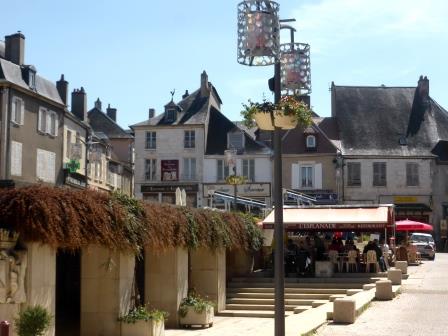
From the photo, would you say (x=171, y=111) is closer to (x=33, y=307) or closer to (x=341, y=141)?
(x=341, y=141)

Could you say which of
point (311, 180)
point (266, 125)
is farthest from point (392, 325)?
point (311, 180)

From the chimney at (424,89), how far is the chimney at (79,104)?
943 inches

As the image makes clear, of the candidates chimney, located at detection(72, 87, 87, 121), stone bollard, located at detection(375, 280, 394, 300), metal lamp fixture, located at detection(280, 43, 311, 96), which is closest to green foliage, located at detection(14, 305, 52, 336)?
metal lamp fixture, located at detection(280, 43, 311, 96)

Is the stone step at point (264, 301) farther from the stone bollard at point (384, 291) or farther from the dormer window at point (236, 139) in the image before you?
the dormer window at point (236, 139)

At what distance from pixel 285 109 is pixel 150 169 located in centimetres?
3934

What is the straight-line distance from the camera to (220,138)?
49625 mm

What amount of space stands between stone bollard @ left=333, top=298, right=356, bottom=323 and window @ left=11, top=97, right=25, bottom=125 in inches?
960

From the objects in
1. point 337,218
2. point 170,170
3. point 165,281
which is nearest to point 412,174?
point 170,170

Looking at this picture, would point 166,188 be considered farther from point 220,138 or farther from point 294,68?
point 294,68

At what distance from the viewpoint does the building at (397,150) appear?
49250 mm

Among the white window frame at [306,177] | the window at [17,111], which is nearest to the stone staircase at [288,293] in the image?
the window at [17,111]

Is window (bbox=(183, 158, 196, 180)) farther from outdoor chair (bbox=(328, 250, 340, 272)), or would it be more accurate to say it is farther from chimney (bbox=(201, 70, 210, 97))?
outdoor chair (bbox=(328, 250, 340, 272))

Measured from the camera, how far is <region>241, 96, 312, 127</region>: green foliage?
9.88 m

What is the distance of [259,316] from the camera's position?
19.3m
